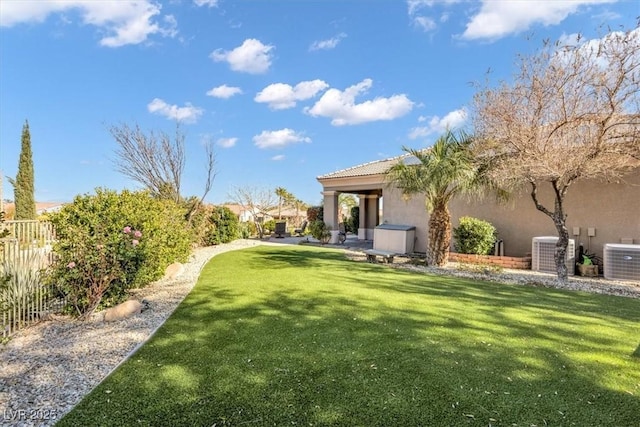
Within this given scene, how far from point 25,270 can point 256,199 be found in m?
36.2

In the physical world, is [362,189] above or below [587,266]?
above

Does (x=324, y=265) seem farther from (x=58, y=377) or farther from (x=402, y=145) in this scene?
(x=58, y=377)

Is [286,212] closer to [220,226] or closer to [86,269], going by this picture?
[220,226]

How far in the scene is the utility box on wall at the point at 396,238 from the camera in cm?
1600

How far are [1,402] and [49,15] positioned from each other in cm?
1403

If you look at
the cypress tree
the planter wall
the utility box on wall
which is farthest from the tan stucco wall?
the cypress tree

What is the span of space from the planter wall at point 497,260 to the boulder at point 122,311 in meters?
11.6

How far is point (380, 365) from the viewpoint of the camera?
4.14 m

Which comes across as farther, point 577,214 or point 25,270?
point 577,214

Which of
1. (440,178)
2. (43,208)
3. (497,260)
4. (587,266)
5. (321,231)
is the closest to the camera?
(587,266)

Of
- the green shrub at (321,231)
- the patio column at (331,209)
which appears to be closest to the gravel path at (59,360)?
the green shrub at (321,231)

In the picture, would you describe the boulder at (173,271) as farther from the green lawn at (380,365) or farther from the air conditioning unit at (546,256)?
the air conditioning unit at (546,256)

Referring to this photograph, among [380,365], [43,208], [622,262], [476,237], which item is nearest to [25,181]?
[43,208]

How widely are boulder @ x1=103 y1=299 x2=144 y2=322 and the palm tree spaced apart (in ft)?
30.0
